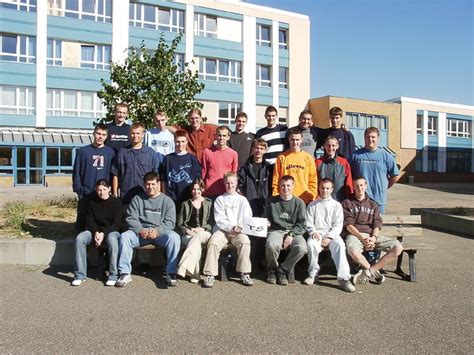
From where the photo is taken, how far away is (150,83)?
1283 centimetres

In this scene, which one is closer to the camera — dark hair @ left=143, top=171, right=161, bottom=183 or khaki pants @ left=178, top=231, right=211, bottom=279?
khaki pants @ left=178, top=231, right=211, bottom=279

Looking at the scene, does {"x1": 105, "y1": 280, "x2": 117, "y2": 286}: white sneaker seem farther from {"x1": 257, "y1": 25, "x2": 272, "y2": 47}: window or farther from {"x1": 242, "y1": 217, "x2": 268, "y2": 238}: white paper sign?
{"x1": 257, "y1": 25, "x2": 272, "y2": 47}: window

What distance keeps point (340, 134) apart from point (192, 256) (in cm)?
326

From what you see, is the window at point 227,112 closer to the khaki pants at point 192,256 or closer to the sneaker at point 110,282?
the khaki pants at point 192,256

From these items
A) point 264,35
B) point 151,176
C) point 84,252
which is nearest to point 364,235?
point 151,176

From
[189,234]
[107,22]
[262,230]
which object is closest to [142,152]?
[189,234]

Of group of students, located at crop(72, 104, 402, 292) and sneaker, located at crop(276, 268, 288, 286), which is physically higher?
group of students, located at crop(72, 104, 402, 292)

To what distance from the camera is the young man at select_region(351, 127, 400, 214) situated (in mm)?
7066

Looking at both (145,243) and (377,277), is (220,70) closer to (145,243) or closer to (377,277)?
(145,243)

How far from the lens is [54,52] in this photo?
101ft

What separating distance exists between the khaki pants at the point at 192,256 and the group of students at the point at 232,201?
1 centimetres

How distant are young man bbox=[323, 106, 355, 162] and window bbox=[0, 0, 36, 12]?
1133 inches

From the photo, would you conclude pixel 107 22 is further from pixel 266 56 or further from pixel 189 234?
pixel 189 234

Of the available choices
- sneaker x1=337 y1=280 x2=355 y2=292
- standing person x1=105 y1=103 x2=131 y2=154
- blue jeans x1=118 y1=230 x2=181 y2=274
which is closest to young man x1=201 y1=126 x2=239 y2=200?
blue jeans x1=118 y1=230 x2=181 y2=274
